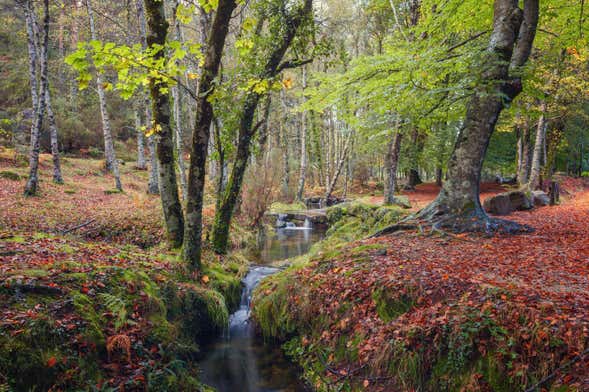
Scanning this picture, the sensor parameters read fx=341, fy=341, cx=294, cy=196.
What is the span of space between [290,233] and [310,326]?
10.7m

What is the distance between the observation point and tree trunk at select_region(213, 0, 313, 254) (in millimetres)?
7410

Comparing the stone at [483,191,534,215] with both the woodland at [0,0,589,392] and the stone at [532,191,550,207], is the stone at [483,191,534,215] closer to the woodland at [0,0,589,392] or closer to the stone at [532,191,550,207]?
the woodland at [0,0,589,392]

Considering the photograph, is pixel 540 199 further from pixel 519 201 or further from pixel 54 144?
pixel 54 144

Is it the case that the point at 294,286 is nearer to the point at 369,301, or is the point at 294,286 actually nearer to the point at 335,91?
the point at 369,301

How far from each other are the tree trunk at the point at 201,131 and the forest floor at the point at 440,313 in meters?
1.71

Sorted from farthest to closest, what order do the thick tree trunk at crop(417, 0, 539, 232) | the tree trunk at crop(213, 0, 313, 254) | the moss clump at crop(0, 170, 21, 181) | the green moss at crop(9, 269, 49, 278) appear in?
the moss clump at crop(0, 170, 21, 181) < the tree trunk at crop(213, 0, 313, 254) < the thick tree trunk at crop(417, 0, 539, 232) < the green moss at crop(9, 269, 49, 278)

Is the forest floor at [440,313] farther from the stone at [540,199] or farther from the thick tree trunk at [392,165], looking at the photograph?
the stone at [540,199]

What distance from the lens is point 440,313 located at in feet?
13.1

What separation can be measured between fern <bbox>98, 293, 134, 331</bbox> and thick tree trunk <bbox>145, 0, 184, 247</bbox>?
120 inches

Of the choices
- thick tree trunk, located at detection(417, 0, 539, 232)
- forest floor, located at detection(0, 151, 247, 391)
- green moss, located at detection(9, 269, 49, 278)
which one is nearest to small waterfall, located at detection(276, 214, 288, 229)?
forest floor, located at detection(0, 151, 247, 391)

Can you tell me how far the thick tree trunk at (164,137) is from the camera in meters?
5.91

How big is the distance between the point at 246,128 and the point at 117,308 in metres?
5.17

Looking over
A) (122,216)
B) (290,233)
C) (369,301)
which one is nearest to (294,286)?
(369,301)

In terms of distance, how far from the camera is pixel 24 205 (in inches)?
393
